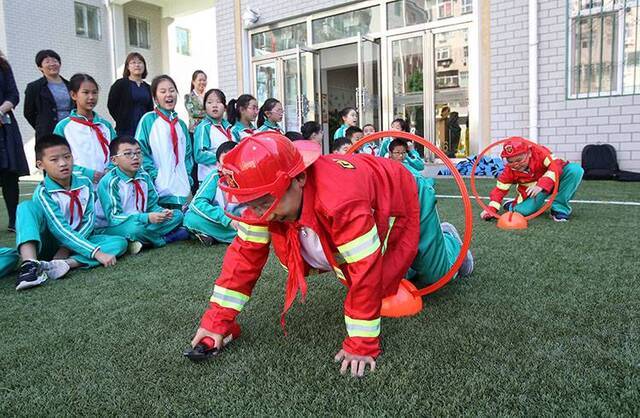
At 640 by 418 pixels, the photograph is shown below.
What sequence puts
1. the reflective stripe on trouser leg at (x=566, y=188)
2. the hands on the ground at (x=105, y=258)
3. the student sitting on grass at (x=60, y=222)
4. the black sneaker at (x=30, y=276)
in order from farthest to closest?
the reflective stripe on trouser leg at (x=566, y=188), the hands on the ground at (x=105, y=258), the student sitting on grass at (x=60, y=222), the black sneaker at (x=30, y=276)

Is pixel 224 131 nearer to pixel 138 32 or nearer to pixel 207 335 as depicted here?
pixel 207 335

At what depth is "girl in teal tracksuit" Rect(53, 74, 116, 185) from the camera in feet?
14.2

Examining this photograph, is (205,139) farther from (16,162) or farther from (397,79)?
(397,79)

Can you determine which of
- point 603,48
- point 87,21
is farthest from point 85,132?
point 87,21

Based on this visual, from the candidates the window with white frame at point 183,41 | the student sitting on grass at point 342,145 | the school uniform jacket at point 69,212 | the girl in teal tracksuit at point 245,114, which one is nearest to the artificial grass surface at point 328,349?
the school uniform jacket at point 69,212

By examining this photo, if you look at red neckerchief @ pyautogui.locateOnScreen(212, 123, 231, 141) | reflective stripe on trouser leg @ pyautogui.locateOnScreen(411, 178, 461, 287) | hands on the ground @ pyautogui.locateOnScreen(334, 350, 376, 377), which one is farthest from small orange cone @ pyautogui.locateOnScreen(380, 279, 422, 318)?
red neckerchief @ pyautogui.locateOnScreen(212, 123, 231, 141)

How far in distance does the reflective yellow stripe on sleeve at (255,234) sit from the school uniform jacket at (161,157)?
306 centimetres

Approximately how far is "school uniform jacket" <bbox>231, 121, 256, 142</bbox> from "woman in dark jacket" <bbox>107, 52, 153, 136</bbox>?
36.9 inches

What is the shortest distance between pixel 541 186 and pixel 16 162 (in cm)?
504

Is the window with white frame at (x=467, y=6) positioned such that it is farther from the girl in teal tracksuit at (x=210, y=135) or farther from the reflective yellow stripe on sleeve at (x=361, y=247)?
the reflective yellow stripe on sleeve at (x=361, y=247)

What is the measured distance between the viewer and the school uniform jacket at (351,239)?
1.63 m

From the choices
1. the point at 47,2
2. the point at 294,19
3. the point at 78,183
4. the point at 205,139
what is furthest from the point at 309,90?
the point at 47,2

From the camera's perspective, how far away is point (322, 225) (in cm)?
169

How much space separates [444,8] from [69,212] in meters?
7.78
